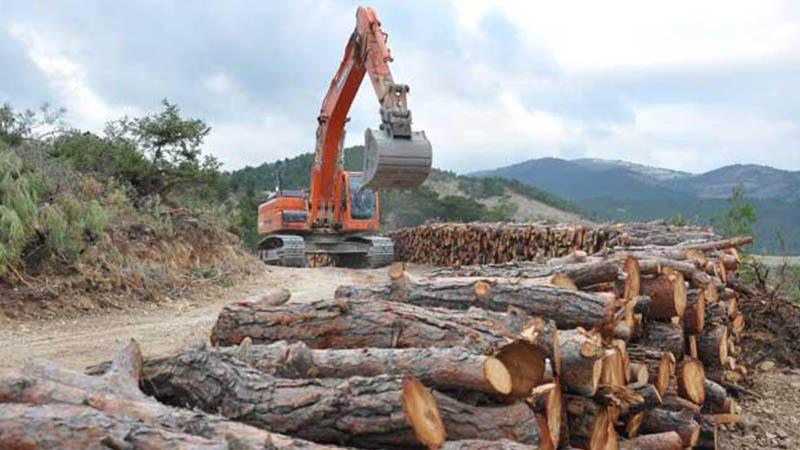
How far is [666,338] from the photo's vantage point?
18.0ft

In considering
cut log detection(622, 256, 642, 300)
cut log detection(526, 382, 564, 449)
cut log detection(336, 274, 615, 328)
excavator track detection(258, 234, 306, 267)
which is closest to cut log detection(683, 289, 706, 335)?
cut log detection(622, 256, 642, 300)

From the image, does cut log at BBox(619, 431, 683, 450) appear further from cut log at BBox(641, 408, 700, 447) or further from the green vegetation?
the green vegetation

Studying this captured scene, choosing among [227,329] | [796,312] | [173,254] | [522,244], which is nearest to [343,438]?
[227,329]

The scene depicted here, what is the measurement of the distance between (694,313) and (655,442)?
1757 mm

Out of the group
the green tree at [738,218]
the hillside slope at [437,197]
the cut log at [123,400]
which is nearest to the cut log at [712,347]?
the cut log at [123,400]

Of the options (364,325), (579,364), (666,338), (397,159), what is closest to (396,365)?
(364,325)

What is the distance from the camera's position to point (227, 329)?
464 cm

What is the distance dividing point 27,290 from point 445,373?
6865mm

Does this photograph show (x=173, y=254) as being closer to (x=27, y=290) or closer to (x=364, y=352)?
(x=27, y=290)

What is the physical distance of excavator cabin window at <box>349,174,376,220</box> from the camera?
54.7ft

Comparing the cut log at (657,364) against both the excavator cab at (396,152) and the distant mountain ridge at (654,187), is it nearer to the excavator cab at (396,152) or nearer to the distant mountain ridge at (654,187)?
the excavator cab at (396,152)

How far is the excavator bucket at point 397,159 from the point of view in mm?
10531

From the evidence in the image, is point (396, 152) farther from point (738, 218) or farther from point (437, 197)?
point (437, 197)

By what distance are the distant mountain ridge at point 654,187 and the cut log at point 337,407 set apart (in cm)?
2706
